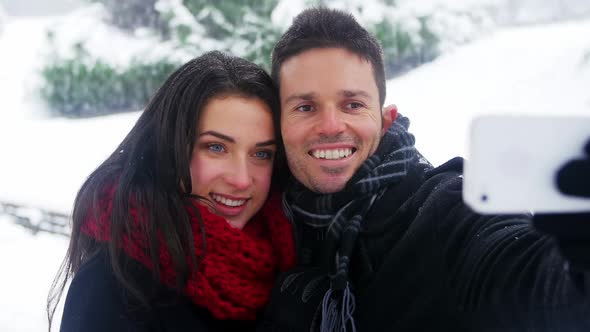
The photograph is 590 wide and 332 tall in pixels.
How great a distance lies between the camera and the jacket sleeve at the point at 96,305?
64.6 inches

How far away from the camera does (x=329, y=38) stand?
5.91ft

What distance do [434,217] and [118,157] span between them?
1099 millimetres

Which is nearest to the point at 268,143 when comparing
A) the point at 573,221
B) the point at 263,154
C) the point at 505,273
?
the point at 263,154

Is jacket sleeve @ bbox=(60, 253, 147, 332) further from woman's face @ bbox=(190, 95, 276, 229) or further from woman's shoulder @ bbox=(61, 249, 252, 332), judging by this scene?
woman's face @ bbox=(190, 95, 276, 229)

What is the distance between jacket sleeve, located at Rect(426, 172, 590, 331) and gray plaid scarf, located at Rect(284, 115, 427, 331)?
201 millimetres

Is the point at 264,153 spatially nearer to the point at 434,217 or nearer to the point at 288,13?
the point at 434,217

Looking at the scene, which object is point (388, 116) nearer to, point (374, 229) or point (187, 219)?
point (374, 229)

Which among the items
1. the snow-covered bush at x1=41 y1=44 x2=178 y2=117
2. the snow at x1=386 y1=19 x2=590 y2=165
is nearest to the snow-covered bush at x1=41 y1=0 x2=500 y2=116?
the snow-covered bush at x1=41 y1=44 x2=178 y2=117

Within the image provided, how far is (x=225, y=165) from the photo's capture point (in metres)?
1.78

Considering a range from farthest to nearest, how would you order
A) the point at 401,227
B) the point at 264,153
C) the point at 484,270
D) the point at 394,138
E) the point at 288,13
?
the point at 288,13, the point at 264,153, the point at 394,138, the point at 401,227, the point at 484,270

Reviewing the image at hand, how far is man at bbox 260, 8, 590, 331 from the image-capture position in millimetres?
1158

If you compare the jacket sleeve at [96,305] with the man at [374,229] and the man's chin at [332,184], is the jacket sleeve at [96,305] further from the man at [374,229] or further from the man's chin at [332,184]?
the man's chin at [332,184]

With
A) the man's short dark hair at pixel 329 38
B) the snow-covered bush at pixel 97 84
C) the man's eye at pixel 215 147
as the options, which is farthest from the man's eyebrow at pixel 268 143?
the snow-covered bush at pixel 97 84

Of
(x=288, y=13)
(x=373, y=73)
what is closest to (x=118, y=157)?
(x=373, y=73)
